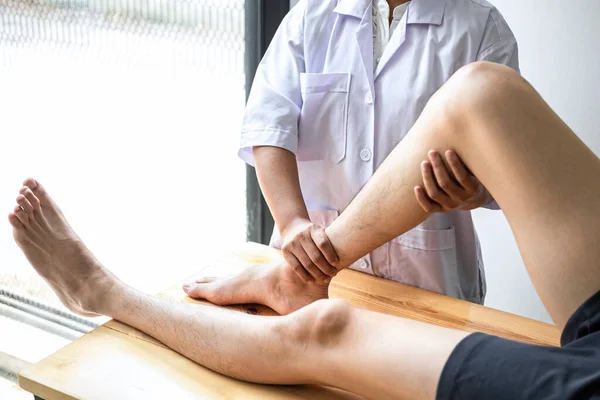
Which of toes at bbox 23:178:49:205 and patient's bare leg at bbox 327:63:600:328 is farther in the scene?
toes at bbox 23:178:49:205

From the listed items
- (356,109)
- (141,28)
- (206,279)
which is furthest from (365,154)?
(141,28)

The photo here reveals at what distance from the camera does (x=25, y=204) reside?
5.03ft

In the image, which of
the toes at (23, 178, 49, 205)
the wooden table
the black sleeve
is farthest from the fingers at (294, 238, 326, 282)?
the toes at (23, 178, 49, 205)

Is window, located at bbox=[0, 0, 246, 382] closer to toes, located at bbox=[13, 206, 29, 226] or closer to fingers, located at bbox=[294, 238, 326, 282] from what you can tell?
toes, located at bbox=[13, 206, 29, 226]

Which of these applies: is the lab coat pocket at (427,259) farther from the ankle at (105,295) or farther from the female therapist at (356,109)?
the ankle at (105,295)

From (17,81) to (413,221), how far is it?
1.63 metres

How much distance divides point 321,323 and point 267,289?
36 cm

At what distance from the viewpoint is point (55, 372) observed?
1206mm

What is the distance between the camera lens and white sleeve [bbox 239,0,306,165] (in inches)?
61.6

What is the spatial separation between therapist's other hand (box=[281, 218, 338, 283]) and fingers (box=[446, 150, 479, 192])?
1.04 ft

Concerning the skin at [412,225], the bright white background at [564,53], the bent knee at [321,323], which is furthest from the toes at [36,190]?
the bright white background at [564,53]

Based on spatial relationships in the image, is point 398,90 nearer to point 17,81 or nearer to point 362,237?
point 362,237

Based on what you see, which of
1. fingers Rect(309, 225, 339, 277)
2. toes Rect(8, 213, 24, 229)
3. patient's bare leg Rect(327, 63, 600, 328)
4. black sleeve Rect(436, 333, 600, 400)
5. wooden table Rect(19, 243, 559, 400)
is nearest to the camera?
black sleeve Rect(436, 333, 600, 400)

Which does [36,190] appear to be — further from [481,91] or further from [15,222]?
[481,91]
